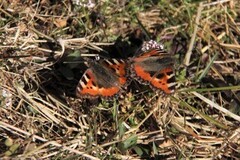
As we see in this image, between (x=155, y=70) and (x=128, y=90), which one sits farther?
(x=128, y=90)

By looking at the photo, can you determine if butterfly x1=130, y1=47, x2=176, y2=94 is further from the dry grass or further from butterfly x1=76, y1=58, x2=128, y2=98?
the dry grass

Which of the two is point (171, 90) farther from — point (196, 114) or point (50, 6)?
point (50, 6)

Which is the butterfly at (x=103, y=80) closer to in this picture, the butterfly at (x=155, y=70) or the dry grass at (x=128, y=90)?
the butterfly at (x=155, y=70)

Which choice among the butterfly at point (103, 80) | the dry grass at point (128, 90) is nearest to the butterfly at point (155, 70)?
the butterfly at point (103, 80)

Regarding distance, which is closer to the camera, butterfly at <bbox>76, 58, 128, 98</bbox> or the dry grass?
butterfly at <bbox>76, 58, 128, 98</bbox>

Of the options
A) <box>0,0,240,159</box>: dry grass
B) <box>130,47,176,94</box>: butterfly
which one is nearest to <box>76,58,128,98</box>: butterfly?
<box>130,47,176,94</box>: butterfly

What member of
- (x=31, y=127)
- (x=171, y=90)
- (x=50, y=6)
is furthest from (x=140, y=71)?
(x=50, y=6)
